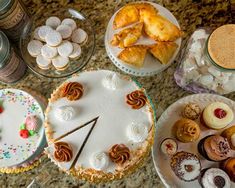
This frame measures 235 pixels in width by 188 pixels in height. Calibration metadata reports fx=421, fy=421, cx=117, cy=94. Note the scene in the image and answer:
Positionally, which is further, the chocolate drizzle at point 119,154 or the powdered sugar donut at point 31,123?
the powdered sugar donut at point 31,123

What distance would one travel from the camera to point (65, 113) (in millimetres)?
1077

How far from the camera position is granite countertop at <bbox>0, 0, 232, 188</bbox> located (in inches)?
47.6

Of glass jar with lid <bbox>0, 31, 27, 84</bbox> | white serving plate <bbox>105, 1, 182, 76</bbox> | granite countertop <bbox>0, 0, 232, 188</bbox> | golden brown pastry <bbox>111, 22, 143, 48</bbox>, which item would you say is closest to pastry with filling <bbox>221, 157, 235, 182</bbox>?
granite countertop <bbox>0, 0, 232, 188</bbox>

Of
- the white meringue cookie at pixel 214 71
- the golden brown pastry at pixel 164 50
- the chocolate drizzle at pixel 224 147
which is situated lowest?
the chocolate drizzle at pixel 224 147

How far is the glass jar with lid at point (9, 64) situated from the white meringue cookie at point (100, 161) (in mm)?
339

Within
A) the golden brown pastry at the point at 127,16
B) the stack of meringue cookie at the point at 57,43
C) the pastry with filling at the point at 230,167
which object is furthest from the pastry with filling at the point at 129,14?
the pastry with filling at the point at 230,167

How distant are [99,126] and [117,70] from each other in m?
0.23

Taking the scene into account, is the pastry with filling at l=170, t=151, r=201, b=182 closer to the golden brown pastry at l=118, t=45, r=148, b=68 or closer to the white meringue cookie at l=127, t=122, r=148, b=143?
the white meringue cookie at l=127, t=122, r=148, b=143

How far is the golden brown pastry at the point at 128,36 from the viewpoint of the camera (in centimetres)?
117

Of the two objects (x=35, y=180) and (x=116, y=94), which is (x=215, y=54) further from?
(x=35, y=180)

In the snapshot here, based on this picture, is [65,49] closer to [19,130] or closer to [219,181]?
[19,130]

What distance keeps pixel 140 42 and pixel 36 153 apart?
16.8 inches

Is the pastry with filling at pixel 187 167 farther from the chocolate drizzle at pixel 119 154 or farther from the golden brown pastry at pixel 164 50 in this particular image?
the golden brown pastry at pixel 164 50

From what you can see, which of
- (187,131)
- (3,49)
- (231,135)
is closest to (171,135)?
(187,131)
